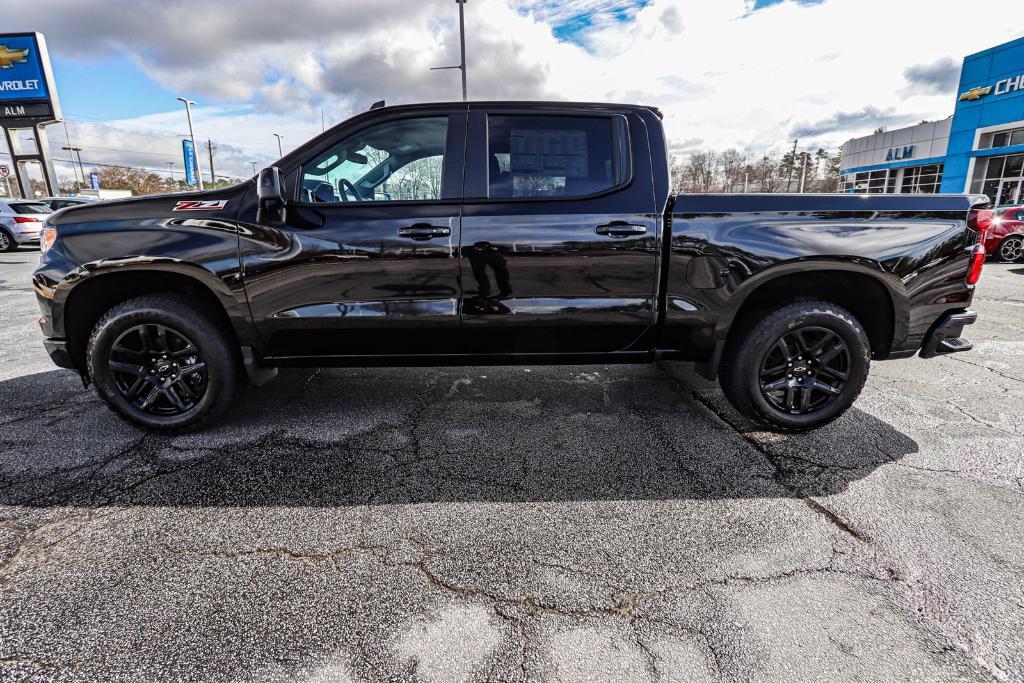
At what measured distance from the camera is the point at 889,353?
3.33 metres

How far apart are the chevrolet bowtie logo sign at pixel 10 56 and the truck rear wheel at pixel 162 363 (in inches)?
1248

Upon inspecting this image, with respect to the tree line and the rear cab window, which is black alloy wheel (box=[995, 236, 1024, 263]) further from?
the tree line

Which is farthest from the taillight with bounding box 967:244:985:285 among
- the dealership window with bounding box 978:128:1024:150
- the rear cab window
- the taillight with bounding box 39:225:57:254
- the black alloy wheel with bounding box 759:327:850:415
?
the dealership window with bounding box 978:128:1024:150

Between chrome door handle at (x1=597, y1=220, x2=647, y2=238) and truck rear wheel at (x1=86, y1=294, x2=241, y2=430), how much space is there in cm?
230

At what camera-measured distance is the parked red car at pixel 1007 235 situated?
40.4ft

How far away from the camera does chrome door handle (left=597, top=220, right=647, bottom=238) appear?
10.2 feet

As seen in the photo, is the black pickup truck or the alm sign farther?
the alm sign

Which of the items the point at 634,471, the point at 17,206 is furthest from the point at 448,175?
the point at 17,206

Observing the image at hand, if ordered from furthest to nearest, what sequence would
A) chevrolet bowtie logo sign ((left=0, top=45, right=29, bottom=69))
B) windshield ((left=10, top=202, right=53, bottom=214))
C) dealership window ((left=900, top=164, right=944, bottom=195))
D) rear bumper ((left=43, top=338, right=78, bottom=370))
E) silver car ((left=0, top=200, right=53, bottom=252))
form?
dealership window ((left=900, top=164, right=944, bottom=195)) < chevrolet bowtie logo sign ((left=0, top=45, right=29, bottom=69)) < windshield ((left=10, top=202, right=53, bottom=214)) < silver car ((left=0, top=200, right=53, bottom=252)) < rear bumper ((left=43, top=338, right=78, bottom=370))

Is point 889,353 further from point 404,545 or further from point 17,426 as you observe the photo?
point 17,426

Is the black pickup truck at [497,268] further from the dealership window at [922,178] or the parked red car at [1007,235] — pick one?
the dealership window at [922,178]

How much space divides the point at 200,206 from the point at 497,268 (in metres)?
1.73

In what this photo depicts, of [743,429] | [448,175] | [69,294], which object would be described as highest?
[448,175]

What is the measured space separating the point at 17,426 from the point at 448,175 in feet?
10.5
